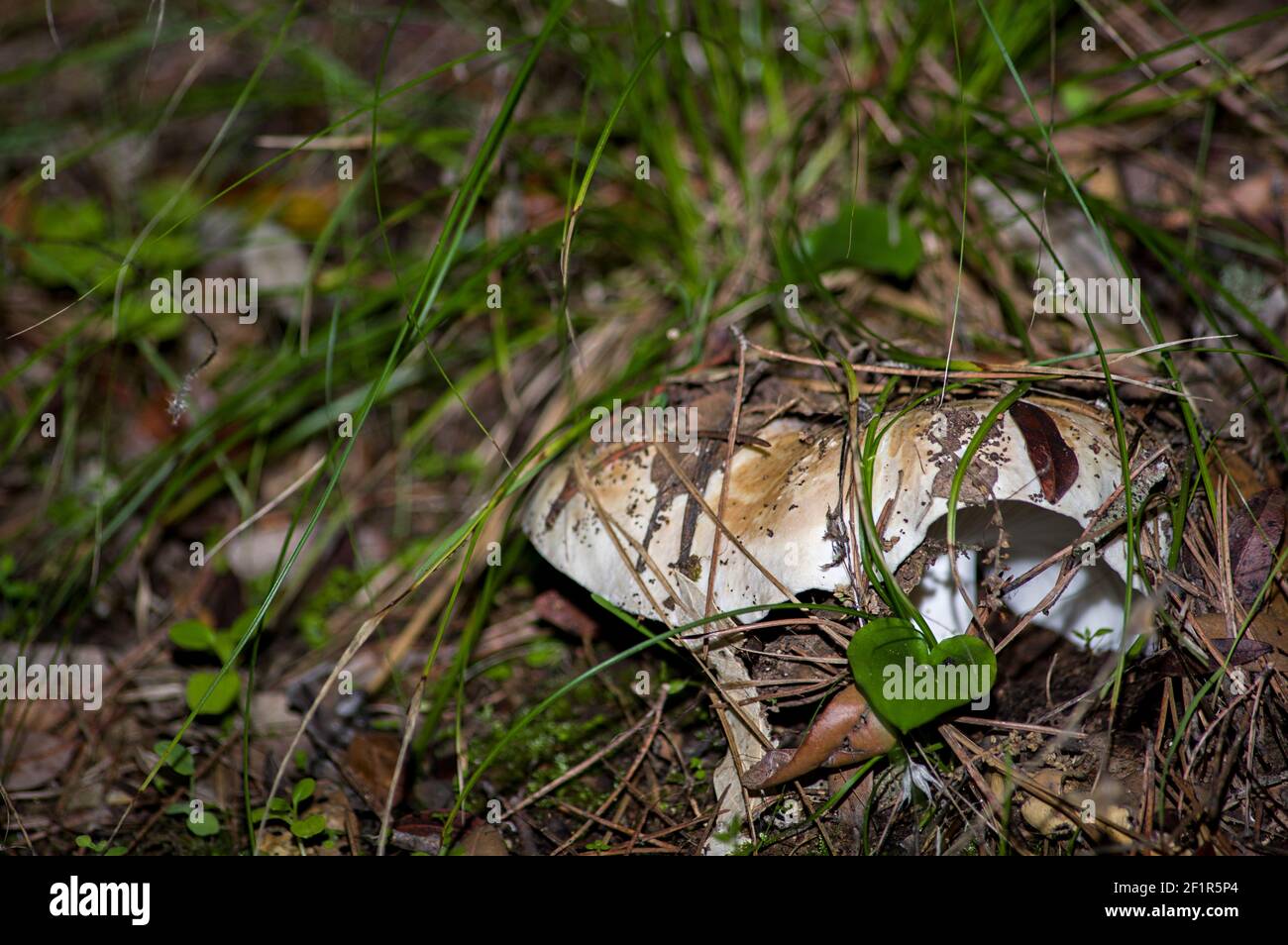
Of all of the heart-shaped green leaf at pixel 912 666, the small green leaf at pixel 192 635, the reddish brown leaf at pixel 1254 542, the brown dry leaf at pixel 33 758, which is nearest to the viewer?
the heart-shaped green leaf at pixel 912 666

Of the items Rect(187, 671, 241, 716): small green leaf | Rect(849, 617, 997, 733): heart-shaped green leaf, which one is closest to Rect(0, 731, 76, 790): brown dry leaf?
Rect(187, 671, 241, 716): small green leaf

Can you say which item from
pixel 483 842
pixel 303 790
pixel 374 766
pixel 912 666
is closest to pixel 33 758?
pixel 303 790

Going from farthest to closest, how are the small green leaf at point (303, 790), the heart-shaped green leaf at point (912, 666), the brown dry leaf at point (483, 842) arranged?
the small green leaf at point (303, 790), the brown dry leaf at point (483, 842), the heart-shaped green leaf at point (912, 666)

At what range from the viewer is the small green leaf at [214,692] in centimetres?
265

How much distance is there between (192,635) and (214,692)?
0.81 ft

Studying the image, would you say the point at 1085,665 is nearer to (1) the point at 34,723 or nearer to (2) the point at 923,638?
(2) the point at 923,638

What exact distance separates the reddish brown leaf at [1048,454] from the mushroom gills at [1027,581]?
17 cm

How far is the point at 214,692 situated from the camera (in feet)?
8.69

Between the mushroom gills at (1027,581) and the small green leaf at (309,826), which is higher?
the mushroom gills at (1027,581)

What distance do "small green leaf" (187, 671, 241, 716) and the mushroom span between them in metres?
1.11

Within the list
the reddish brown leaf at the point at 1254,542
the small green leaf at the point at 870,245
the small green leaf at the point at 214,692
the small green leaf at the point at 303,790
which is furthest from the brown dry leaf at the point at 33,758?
the reddish brown leaf at the point at 1254,542

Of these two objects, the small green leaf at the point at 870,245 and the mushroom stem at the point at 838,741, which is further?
the small green leaf at the point at 870,245

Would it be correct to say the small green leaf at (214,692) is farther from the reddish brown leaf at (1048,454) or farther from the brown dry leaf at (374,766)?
the reddish brown leaf at (1048,454)
